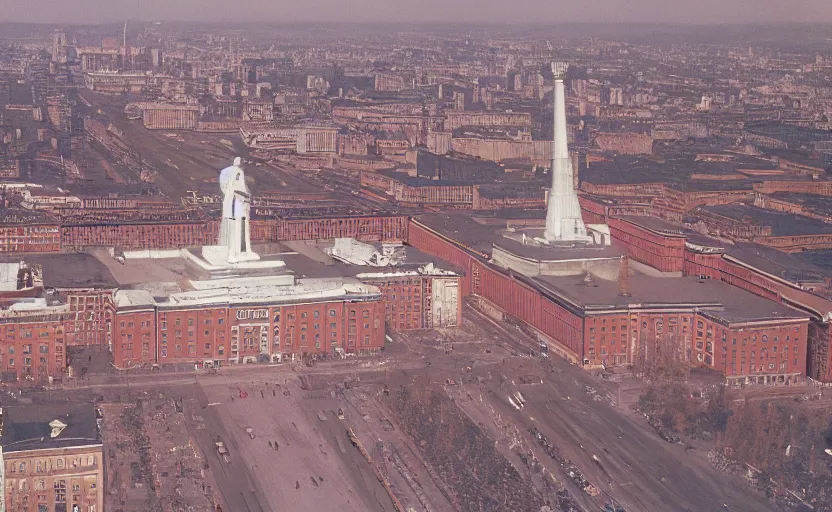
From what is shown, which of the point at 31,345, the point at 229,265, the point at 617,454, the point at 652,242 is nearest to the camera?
the point at 617,454

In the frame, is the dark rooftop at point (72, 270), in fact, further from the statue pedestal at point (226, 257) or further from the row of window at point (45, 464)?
the row of window at point (45, 464)

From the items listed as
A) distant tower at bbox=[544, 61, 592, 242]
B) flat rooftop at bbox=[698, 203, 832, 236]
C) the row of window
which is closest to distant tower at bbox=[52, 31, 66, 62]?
flat rooftop at bbox=[698, 203, 832, 236]

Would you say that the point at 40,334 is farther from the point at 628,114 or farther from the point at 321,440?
the point at 628,114

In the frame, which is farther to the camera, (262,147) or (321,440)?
(262,147)

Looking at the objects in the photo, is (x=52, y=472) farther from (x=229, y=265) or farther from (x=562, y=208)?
(x=562, y=208)

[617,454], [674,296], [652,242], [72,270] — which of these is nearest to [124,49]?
[72,270]

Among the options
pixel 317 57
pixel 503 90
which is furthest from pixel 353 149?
pixel 317 57
